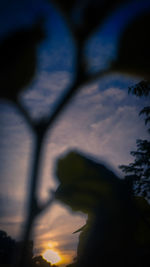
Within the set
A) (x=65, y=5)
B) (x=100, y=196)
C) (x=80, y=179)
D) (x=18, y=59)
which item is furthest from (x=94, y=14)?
(x=100, y=196)

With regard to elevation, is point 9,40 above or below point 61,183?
above

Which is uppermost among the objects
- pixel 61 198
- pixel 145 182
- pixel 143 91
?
pixel 143 91

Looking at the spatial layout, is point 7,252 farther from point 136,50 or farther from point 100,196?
point 136,50

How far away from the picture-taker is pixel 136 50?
0.56m

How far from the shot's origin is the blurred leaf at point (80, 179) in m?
0.86

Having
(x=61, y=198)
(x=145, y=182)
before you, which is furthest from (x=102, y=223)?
(x=145, y=182)

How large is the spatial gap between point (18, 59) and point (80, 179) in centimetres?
65

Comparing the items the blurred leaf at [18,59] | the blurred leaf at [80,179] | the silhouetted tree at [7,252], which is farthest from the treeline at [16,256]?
the blurred leaf at [18,59]

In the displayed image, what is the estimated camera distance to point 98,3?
518 mm

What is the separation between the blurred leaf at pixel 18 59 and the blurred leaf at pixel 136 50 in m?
0.29

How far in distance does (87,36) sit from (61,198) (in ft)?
2.42

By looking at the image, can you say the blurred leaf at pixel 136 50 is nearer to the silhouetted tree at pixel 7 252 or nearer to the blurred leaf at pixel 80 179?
the blurred leaf at pixel 80 179

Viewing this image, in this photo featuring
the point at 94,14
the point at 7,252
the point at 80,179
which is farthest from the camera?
the point at 7,252

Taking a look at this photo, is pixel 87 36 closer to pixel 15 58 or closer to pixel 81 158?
pixel 15 58
